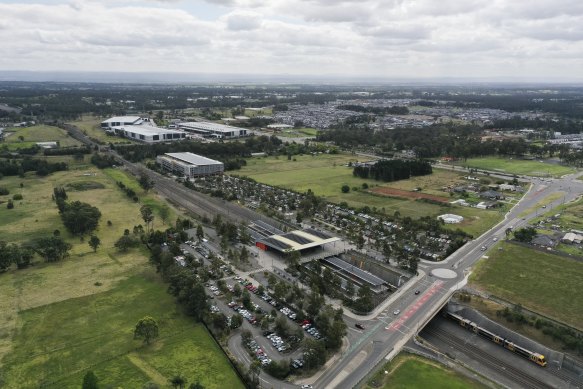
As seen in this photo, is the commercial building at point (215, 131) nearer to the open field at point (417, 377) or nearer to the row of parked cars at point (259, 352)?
the row of parked cars at point (259, 352)

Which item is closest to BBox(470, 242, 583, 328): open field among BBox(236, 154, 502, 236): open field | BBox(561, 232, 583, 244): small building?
BBox(561, 232, 583, 244): small building

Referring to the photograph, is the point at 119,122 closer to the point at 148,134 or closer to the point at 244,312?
the point at 148,134

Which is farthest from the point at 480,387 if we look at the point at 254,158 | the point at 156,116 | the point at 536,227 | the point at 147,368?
the point at 156,116

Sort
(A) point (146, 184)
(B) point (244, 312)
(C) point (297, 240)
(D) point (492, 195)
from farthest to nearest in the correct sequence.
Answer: (A) point (146, 184)
(D) point (492, 195)
(C) point (297, 240)
(B) point (244, 312)

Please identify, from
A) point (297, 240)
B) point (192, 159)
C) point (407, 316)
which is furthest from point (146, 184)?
point (407, 316)

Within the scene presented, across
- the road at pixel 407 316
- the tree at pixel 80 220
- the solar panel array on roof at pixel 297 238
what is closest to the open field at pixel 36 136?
the tree at pixel 80 220
